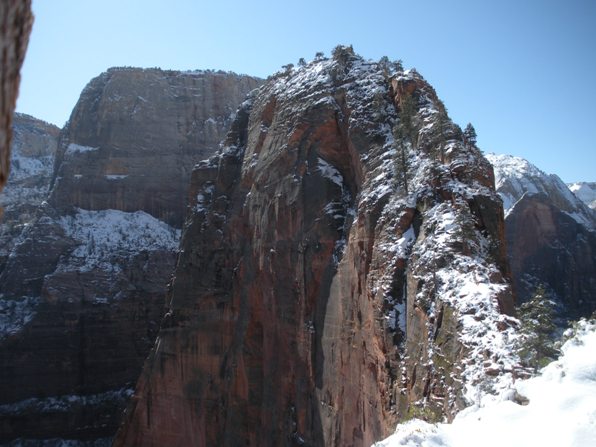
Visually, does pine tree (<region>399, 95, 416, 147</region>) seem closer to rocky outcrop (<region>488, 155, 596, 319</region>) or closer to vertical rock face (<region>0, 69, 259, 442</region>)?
vertical rock face (<region>0, 69, 259, 442</region>)

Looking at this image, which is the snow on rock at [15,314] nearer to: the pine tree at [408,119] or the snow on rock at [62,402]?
the snow on rock at [62,402]

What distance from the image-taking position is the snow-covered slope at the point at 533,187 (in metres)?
107

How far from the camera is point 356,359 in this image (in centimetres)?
2380

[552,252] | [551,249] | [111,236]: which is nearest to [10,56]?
[111,236]

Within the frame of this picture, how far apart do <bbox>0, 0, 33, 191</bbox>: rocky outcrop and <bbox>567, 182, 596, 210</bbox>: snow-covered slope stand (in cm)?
19382

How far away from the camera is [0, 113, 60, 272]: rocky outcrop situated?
98938 mm

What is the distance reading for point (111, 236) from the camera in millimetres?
89250

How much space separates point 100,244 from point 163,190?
46.8 ft

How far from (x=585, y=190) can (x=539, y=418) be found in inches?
7746

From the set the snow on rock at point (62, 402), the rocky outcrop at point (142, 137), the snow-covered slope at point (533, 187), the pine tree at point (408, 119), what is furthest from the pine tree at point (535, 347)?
the snow-covered slope at point (533, 187)

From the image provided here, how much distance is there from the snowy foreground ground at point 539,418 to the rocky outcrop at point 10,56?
23.7 ft

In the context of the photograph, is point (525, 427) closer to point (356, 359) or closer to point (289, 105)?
point (356, 359)

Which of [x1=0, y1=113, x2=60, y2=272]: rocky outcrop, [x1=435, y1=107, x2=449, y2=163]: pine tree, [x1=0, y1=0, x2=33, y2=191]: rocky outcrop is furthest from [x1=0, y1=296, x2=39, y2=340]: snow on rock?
[x1=0, y1=0, x2=33, y2=191]: rocky outcrop

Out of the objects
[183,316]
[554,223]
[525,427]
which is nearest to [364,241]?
[525,427]
